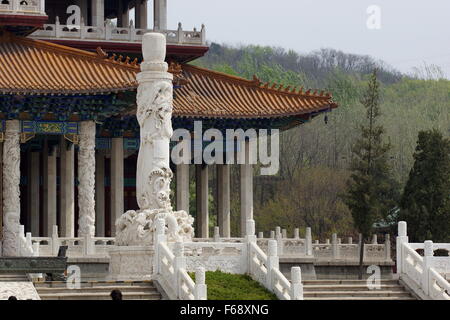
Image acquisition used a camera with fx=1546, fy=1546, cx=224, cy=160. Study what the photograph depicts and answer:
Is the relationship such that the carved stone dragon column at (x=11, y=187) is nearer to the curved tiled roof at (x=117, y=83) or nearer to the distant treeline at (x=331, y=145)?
the curved tiled roof at (x=117, y=83)

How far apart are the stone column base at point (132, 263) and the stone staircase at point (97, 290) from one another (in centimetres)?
76

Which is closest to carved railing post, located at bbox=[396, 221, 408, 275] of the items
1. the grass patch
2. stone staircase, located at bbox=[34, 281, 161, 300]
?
the grass patch

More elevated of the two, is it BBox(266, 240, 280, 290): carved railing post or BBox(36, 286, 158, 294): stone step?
BBox(266, 240, 280, 290): carved railing post

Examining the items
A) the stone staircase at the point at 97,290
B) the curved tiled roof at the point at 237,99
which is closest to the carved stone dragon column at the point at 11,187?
the curved tiled roof at the point at 237,99

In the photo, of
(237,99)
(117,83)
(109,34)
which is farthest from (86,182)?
(109,34)

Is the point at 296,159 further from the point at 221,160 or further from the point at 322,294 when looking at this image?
the point at 322,294

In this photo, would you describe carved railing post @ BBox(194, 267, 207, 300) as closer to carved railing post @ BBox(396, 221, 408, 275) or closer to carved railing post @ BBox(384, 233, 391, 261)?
carved railing post @ BBox(396, 221, 408, 275)

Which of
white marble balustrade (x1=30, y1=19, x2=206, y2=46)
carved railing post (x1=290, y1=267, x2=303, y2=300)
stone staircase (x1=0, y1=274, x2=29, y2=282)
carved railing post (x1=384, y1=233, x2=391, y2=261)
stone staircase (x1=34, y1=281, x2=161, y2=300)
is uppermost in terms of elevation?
white marble balustrade (x1=30, y1=19, x2=206, y2=46)

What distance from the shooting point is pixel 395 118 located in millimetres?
92125

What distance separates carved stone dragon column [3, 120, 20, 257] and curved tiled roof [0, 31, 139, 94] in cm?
140

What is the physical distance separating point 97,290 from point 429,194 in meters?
22.8

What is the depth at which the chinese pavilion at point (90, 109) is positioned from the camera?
4234 centimetres

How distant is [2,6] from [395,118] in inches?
2009

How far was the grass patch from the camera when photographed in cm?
2898
